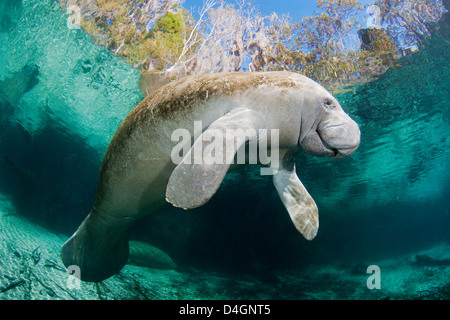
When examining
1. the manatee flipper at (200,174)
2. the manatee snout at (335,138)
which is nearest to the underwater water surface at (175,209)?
the manatee flipper at (200,174)

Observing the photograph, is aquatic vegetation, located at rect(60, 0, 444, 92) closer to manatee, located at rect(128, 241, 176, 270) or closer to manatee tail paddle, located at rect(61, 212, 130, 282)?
manatee tail paddle, located at rect(61, 212, 130, 282)

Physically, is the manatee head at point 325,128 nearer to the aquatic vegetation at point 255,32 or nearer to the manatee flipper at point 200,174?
the manatee flipper at point 200,174

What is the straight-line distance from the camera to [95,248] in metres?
3.89

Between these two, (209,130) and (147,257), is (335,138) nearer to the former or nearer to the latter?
(209,130)

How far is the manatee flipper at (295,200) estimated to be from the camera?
9.08 feet

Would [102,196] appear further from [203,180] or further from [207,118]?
[203,180]

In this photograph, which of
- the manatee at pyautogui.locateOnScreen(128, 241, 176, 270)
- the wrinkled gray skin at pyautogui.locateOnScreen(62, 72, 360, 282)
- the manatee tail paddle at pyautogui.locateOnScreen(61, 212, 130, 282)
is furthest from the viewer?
the manatee at pyautogui.locateOnScreen(128, 241, 176, 270)

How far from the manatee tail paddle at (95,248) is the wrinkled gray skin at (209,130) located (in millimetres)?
321

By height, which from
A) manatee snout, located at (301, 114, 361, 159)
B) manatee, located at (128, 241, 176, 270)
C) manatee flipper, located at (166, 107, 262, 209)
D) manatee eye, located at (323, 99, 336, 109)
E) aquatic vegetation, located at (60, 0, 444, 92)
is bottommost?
manatee, located at (128, 241, 176, 270)

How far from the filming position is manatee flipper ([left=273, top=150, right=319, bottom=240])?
2.77 metres

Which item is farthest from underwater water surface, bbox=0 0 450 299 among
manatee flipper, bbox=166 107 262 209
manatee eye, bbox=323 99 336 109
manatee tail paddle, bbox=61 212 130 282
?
manatee eye, bbox=323 99 336 109

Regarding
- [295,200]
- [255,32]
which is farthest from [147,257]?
[255,32]

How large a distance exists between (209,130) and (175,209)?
13.4 meters

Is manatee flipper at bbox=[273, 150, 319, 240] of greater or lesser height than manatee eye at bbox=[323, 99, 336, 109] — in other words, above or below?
below
